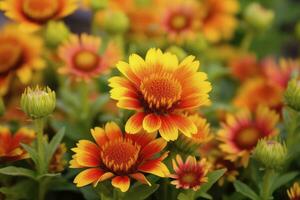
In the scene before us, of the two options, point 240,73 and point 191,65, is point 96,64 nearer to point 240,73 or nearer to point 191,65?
point 191,65

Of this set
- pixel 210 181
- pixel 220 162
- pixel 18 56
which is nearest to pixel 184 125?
pixel 210 181

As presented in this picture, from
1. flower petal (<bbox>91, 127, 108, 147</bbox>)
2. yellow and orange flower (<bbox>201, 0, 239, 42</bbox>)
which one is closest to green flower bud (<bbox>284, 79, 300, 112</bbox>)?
flower petal (<bbox>91, 127, 108, 147</bbox>)

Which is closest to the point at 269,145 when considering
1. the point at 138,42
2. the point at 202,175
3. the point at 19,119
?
the point at 202,175

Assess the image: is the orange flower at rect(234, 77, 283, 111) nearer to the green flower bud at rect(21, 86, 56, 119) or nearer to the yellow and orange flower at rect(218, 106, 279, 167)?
the yellow and orange flower at rect(218, 106, 279, 167)

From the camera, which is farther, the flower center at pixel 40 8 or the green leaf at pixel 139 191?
the flower center at pixel 40 8

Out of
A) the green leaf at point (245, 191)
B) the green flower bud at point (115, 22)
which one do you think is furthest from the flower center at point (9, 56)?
the green leaf at point (245, 191)

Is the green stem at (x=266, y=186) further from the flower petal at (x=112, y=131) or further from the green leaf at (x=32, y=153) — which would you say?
the green leaf at (x=32, y=153)
